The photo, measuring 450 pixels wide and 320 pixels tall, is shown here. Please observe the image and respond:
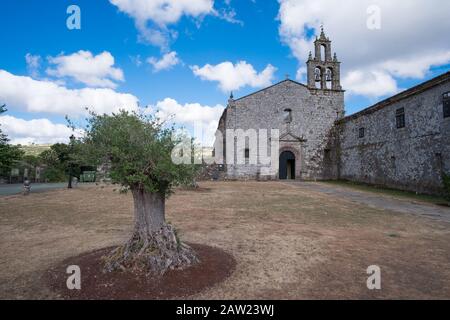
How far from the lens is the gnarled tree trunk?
15.6 feet

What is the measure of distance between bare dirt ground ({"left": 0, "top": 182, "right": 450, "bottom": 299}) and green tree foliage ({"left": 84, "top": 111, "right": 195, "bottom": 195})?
1850 mm

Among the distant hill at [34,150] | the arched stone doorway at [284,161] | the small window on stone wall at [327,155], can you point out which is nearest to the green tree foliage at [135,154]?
the arched stone doorway at [284,161]

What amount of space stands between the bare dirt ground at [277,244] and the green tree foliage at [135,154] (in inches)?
72.8

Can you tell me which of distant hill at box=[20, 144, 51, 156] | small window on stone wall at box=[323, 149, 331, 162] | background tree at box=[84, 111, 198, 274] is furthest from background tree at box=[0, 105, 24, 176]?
small window on stone wall at box=[323, 149, 331, 162]

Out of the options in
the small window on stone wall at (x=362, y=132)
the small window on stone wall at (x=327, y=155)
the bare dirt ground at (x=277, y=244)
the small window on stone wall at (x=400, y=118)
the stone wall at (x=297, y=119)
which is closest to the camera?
the bare dirt ground at (x=277, y=244)

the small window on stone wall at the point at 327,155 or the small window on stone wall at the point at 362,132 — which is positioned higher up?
the small window on stone wall at the point at 362,132

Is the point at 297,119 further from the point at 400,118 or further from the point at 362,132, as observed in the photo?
the point at 400,118

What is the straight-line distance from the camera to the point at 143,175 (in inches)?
178

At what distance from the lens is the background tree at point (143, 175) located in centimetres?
460

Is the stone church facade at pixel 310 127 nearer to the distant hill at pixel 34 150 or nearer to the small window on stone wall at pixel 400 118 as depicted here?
the small window on stone wall at pixel 400 118

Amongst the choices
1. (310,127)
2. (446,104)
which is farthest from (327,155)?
(446,104)

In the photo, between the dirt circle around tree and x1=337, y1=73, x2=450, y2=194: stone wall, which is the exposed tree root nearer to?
the dirt circle around tree

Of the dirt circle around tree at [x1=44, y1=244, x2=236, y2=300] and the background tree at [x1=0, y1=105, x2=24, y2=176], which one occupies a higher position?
the background tree at [x1=0, y1=105, x2=24, y2=176]
